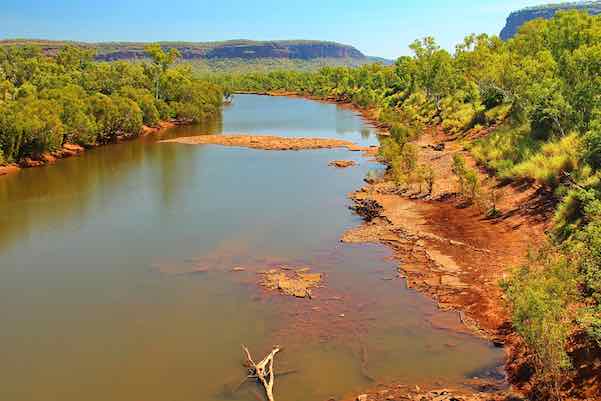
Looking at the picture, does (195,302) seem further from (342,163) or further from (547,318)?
(342,163)

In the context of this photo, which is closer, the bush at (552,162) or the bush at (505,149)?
the bush at (552,162)

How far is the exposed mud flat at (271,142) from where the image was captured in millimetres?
49094

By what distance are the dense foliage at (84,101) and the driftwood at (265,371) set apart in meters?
33.0

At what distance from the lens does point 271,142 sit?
5169 centimetres

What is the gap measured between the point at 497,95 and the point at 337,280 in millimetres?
31664

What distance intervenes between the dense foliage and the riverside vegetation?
87.6 ft

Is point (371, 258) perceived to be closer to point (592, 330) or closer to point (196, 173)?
point (592, 330)

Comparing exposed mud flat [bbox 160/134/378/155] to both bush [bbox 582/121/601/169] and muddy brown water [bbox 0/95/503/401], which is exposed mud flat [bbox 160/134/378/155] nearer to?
muddy brown water [bbox 0/95/503/401]

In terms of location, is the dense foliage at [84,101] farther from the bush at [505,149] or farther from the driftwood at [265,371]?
the driftwood at [265,371]

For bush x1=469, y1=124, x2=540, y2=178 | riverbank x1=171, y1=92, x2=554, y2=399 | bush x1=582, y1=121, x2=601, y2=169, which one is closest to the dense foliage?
riverbank x1=171, y1=92, x2=554, y2=399

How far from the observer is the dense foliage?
40406mm

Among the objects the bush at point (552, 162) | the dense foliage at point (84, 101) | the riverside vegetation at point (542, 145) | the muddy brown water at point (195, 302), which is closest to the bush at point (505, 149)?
the riverside vegetation at point (542, 145)

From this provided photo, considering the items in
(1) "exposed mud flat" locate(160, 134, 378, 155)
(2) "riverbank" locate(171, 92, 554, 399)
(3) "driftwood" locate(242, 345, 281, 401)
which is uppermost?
(1) "exposed mud flat" locate(160, 134, 378, 155)

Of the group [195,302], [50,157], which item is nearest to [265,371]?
[195,302]
